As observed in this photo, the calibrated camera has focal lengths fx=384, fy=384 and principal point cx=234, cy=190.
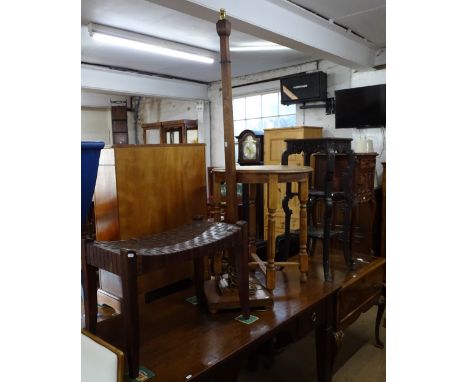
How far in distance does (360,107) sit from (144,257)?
4228 millimetres

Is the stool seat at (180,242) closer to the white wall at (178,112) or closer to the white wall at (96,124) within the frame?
the white wall at (178,112)

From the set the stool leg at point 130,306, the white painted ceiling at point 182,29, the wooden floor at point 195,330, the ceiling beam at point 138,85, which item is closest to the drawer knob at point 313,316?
the wooden floor at point 195,330

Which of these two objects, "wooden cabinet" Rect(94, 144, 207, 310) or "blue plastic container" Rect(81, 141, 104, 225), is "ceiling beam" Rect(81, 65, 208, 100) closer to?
"wooden cabinet" Rect(94, 144, 207, 310)

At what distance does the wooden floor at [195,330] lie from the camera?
137cm

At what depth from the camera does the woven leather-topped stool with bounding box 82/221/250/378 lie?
50.1 inches

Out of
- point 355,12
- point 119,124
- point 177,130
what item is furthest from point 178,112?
point 355,12

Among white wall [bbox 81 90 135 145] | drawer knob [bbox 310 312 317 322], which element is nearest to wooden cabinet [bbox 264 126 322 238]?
drawer knob [bbox 310 312 317 322]

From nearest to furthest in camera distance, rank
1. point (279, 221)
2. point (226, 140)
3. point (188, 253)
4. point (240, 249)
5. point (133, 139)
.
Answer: point (188, 253), point (240, 249), point (226, 140), point (279, 221), point (133, 139)

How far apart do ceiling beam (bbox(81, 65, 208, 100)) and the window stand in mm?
839
